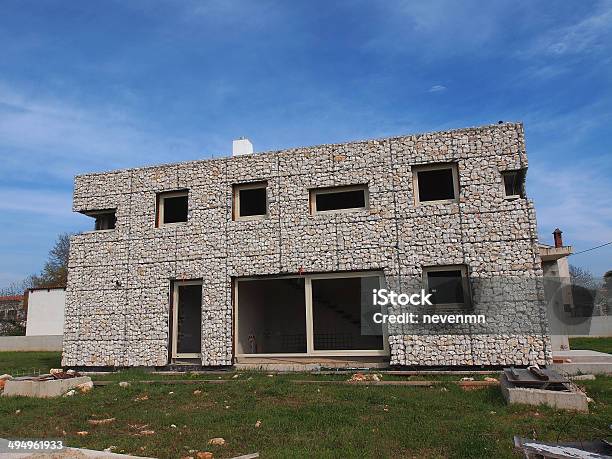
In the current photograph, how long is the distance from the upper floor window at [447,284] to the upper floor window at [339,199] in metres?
2.52

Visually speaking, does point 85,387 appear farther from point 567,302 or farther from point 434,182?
point 567,302

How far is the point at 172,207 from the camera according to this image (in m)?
15.2

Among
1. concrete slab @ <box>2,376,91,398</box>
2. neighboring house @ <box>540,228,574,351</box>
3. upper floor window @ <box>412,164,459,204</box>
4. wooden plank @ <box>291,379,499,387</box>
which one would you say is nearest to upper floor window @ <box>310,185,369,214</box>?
upper floor window @ <box>412,164,459,204</box>

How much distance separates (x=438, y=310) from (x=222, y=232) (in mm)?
6320

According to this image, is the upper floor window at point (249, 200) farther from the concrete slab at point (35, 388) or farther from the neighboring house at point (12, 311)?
the neighboring house at point (12, 311)

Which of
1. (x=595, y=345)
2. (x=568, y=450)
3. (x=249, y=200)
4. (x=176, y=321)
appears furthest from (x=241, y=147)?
(x=595, y=345)

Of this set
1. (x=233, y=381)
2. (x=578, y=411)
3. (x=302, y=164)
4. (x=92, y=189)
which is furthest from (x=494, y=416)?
(x=92, y=189)

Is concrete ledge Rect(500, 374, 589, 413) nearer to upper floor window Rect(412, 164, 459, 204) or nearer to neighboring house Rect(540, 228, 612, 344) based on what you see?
upper floor window Rect(412, 164, 459, 204)

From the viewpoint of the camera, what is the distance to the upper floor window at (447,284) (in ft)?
40.3

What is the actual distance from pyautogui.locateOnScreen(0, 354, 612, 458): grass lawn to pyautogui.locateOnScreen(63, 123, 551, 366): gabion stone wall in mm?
3014

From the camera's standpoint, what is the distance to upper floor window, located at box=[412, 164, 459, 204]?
12.9m

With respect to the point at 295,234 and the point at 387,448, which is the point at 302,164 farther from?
the point at 387,448

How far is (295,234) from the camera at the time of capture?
531 inches

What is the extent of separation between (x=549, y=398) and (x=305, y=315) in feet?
29.3
